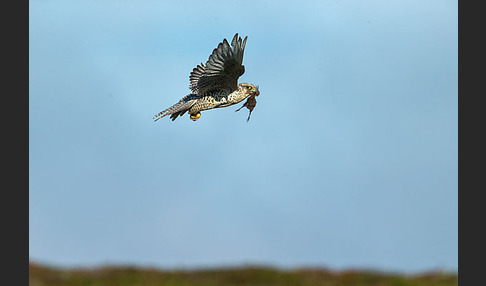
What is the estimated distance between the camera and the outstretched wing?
715 inches

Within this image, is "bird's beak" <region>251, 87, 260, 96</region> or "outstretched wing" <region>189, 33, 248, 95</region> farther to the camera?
"bird's beak" <region>251, 87, 260, 96</region>

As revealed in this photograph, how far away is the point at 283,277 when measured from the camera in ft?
61.9

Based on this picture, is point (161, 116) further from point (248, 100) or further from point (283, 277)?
point (283, 277)

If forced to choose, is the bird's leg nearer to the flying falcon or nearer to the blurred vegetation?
the flying falcon

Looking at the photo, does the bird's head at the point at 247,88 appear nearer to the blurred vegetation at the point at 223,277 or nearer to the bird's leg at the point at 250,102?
the bird's leg at the point at 250,102

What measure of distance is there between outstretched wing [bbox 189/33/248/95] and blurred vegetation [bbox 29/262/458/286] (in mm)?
5568

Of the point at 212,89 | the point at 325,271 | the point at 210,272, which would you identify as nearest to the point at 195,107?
the point at 212,89

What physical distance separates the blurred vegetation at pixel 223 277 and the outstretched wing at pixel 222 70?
5.57m

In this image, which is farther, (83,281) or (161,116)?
(161,116)

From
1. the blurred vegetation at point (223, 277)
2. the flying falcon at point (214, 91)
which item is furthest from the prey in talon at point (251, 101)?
the blurred vegetation at point (223, 277)

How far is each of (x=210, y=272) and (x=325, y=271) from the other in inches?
138

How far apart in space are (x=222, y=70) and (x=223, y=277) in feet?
20.0

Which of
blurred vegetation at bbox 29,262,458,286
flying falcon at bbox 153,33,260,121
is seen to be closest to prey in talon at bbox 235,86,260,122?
flying falcon at bbox 153,33,260,121

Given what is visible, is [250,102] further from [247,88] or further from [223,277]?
[223,277]
